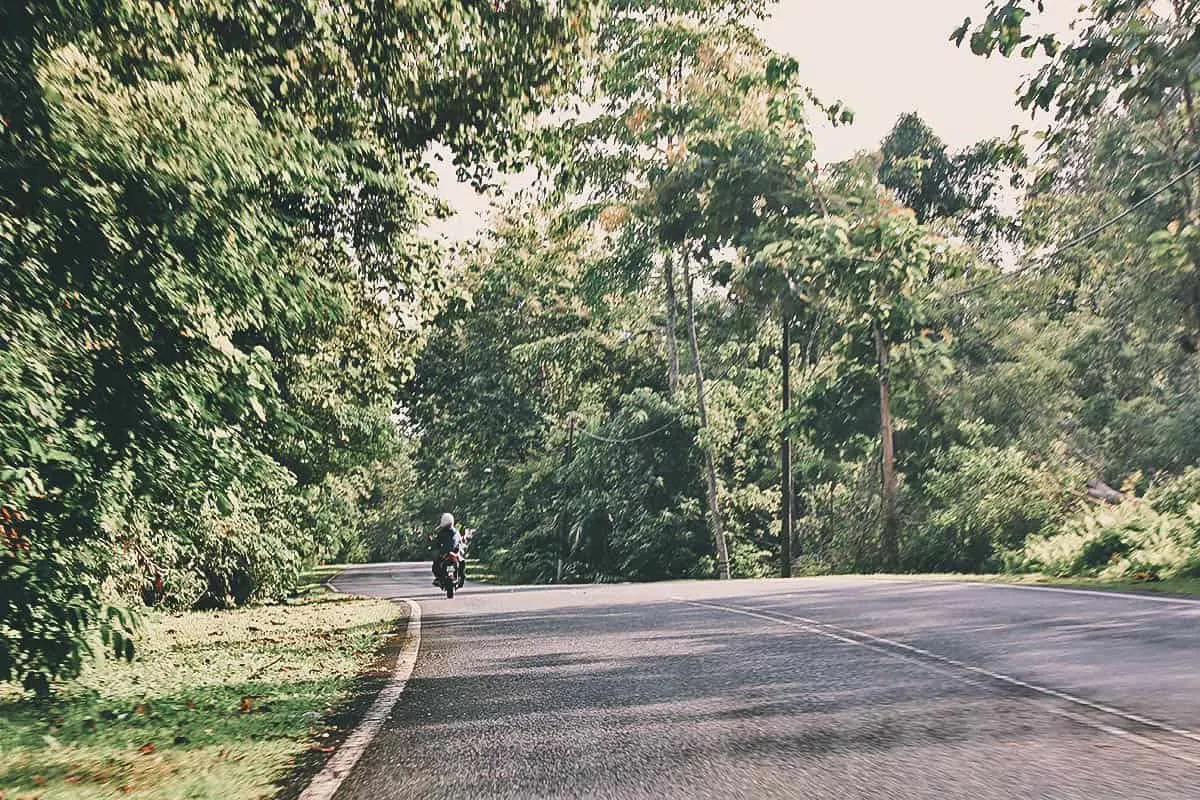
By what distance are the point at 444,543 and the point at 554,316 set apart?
2701cm

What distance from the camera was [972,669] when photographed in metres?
8.68

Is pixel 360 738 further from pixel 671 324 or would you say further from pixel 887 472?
pixel 671 324

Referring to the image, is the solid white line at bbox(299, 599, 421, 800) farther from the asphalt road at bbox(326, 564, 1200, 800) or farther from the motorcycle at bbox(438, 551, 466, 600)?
the motorcycle at bbox(438, 551, 466, 600)

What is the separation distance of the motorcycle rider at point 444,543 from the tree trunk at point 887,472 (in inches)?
632

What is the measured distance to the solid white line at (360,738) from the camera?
582 centimetres

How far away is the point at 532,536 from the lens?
5022cm

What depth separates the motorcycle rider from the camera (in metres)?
25.1

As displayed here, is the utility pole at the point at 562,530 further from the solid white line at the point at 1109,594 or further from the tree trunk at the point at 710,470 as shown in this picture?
the solid white line at the point at 1109,594

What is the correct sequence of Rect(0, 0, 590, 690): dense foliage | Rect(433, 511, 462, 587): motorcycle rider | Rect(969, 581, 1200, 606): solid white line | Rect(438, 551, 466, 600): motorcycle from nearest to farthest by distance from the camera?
Rect(0, 0, 590, 690): dense foliage
Rect(969, 581, 1200, 606): solid white line
Rect(438, 551, 466, 600): motorcycle
Rect(433, 511, 462, 587): motorcycle rider

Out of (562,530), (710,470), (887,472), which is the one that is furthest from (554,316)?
(887,472)

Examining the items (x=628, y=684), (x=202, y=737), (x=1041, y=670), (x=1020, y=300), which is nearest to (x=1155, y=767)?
(x=1041, y=670)

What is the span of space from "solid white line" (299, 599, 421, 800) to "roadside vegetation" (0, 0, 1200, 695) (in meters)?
0.81

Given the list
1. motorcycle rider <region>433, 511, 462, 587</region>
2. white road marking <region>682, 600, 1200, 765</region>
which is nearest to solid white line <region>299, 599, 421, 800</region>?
white road marking <region>682, 600, 1200, 765</region>

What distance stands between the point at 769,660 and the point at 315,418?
14.8 meters
